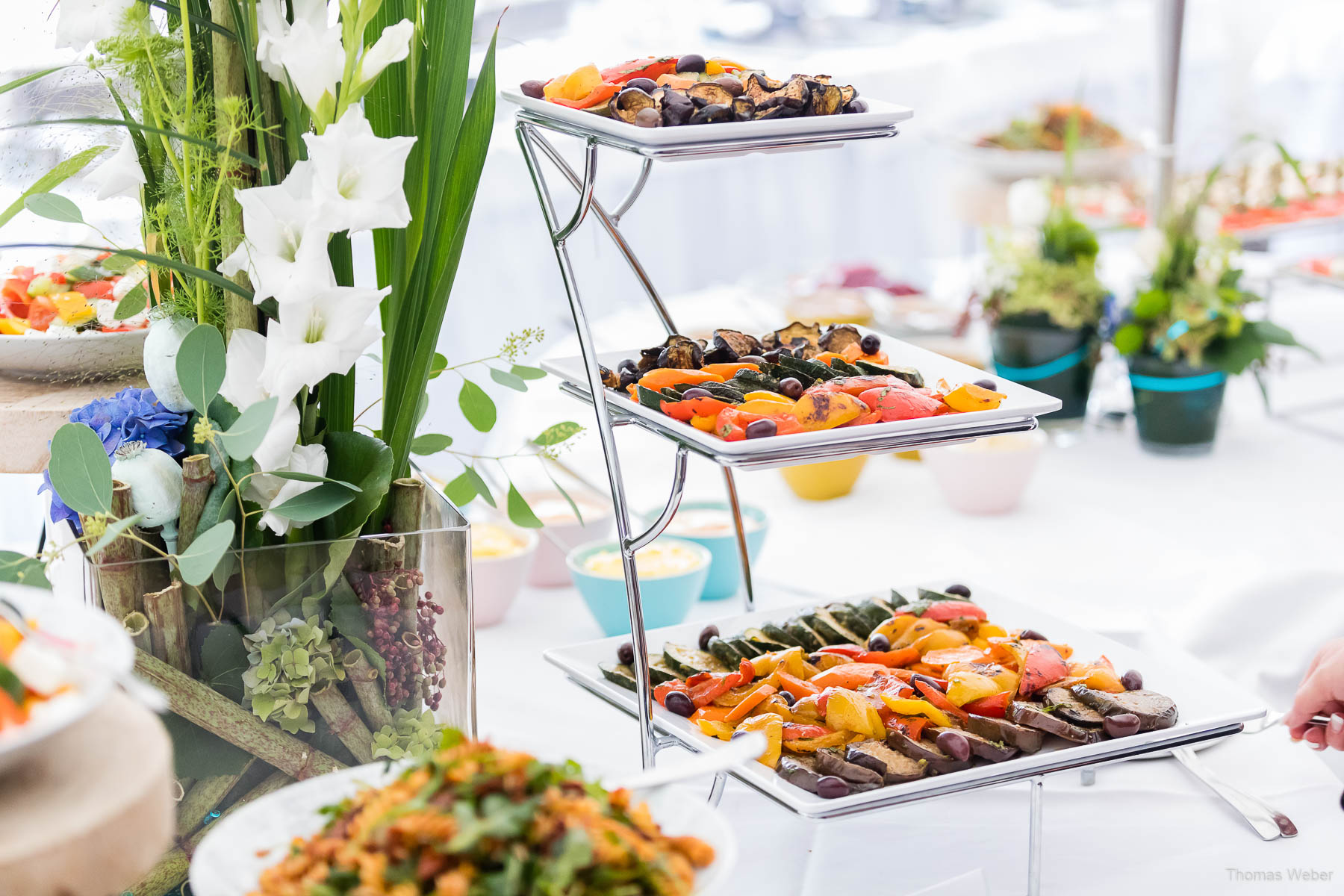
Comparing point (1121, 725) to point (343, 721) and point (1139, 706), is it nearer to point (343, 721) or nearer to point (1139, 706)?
point (1139, 706)

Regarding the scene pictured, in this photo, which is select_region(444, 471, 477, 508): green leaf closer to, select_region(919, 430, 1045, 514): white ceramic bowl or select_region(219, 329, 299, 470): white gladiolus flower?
select_region(219, 329, 299, 470): white gladiolus flower

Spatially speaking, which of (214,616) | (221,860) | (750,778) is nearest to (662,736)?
(750,778)

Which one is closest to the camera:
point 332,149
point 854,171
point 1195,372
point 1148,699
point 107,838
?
point 107,838

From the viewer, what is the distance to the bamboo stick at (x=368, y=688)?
680 millimetres

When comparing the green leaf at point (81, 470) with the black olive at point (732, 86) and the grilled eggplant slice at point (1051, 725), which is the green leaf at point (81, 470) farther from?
the grilled eggplant slice at point (1051, 725)

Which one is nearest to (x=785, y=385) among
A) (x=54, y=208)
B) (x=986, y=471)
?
(x=54, y=208)

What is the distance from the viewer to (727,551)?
3.77 ft

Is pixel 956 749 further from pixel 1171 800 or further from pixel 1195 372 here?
pixel 1195 372

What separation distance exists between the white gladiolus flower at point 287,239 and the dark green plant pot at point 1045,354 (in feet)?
3.50

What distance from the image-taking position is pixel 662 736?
78cm

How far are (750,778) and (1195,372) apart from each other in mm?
1011

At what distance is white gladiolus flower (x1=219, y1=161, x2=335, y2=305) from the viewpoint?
603mm

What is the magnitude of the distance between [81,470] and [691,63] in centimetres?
40

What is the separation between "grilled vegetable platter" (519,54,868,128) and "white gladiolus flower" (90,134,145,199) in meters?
0.23
